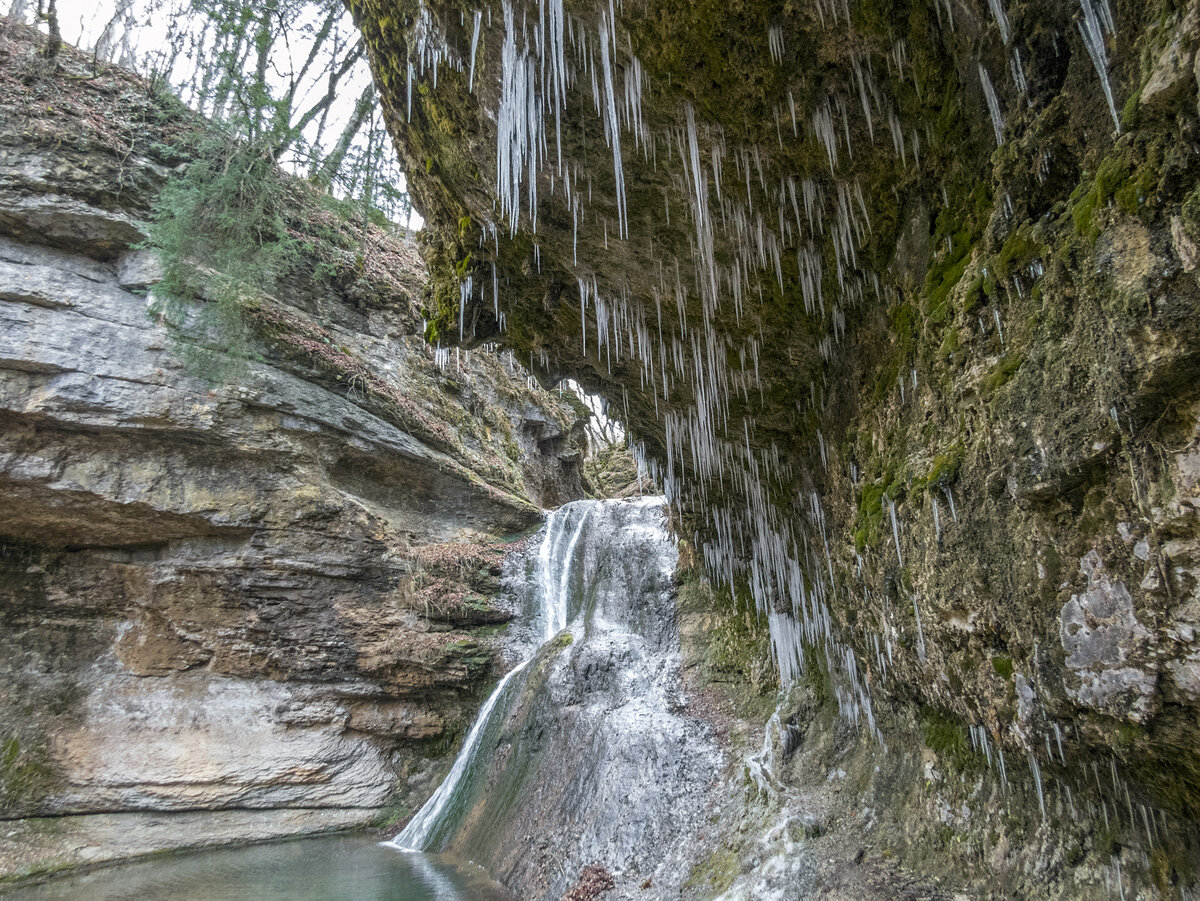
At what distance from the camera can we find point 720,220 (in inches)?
202

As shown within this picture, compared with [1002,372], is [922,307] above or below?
above

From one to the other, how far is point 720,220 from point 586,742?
6.66 meters

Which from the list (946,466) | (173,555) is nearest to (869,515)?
(946,466)

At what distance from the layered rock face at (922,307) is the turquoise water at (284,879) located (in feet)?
15.1

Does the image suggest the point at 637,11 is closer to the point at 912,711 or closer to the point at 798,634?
the point at 912,711

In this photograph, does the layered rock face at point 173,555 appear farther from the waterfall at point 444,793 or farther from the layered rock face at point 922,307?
the layered rock face at point 922,307

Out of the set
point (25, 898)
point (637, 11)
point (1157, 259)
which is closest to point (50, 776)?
point (25, 898)

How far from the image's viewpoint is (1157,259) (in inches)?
90.8

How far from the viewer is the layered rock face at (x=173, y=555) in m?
9.61

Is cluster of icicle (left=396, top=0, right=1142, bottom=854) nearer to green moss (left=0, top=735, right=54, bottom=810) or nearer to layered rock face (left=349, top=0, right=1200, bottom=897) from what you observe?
layered rock face (left=349, top=0, right=1200, bottom=897)

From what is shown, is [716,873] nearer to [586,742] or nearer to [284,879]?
[586,742]

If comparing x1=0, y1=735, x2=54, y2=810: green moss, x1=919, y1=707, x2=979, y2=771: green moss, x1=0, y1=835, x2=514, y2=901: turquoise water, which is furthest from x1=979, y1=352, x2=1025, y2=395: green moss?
x1=0, y1=735, x2=54, y2=810: green moss

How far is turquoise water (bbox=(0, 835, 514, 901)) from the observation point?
7320mm

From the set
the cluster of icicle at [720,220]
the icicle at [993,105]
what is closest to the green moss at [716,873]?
the cluster of icicle at [720,220]
